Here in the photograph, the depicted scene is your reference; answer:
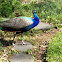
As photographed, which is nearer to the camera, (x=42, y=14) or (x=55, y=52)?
(x=55, y=52)

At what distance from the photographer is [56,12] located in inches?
348

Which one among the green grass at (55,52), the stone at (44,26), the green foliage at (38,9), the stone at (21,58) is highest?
the green foliage at (38,9)

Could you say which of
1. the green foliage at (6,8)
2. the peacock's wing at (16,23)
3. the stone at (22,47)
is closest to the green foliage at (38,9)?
the green foliage at (6,8)

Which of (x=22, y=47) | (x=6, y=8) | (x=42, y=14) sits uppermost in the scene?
(x=6, y=8)

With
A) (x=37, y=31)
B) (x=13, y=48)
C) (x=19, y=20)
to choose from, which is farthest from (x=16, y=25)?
Result: (x=37, y=31)

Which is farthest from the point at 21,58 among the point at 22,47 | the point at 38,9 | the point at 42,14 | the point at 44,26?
the point at 38,9

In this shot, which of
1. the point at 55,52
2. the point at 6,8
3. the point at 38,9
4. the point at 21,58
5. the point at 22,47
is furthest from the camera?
the point at 38,9

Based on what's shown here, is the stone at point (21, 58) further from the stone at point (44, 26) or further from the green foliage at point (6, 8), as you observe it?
the green foliage at point (6, 8)

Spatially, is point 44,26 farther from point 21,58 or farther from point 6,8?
point 21,58

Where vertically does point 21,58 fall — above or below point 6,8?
below

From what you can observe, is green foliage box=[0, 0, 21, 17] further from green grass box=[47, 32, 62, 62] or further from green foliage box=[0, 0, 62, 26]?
green grass box=[47, 32, 62, 62]

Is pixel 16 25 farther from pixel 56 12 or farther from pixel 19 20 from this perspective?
pixel 56 12

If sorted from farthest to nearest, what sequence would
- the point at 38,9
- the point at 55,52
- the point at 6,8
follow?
the point at 38,9, the point at 6,8, the point at 55,52

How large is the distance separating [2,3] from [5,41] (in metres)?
2.37
